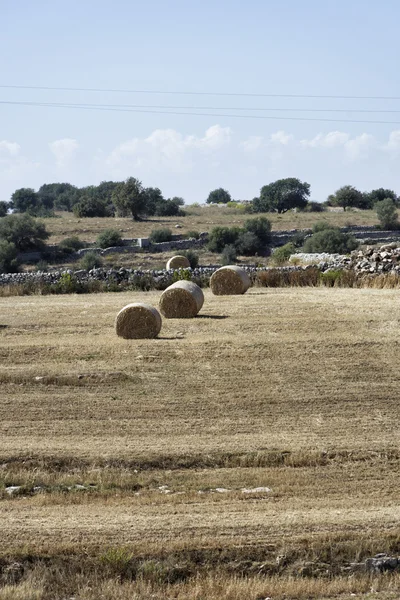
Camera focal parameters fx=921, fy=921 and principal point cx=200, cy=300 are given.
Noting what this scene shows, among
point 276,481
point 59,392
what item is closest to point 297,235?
point 59,392

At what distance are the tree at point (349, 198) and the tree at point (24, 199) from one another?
131 feet

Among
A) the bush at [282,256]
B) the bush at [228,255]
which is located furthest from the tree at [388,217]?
the bush at [282,256]

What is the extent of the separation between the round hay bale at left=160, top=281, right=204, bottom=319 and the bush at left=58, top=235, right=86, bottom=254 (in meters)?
31.3

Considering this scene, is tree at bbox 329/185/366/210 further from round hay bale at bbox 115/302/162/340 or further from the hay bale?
round hay bale at bbox 115/302/162/340

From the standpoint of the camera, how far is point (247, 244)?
2159 inches

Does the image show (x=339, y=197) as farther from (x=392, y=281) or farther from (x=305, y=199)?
(x=392, y=281)

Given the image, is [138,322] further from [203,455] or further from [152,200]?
[152,200]

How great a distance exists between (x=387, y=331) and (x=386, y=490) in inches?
374

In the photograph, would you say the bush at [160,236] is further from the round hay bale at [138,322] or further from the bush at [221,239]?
the round hay bale at [138,322]

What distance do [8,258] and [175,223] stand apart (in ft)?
69.8

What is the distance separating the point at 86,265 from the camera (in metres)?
45.0

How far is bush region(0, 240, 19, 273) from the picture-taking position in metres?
48.6

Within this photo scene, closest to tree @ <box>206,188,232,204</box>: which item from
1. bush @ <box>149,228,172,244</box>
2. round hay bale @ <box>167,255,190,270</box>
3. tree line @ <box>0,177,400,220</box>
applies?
tree line @ <box>0,177,400,220</box>

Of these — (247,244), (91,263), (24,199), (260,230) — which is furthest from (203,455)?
(24,199)
